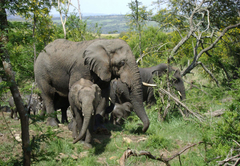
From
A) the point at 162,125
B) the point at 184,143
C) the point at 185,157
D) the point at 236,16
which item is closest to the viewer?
the point at 185,157

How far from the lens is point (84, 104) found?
5.37 meters

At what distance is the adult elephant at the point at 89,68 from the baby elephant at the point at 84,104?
1.50 feet

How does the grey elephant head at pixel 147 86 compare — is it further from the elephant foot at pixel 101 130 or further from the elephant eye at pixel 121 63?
the elephant eye at pixel 121 63

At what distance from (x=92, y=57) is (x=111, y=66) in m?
0.52

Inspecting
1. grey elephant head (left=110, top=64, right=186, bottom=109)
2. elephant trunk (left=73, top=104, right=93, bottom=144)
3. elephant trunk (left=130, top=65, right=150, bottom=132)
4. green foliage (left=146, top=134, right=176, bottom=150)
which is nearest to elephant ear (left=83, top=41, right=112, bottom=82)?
elephant trunk (left=130, top=65, right=150, bottom=132)

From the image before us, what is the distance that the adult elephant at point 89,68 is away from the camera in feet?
20.4

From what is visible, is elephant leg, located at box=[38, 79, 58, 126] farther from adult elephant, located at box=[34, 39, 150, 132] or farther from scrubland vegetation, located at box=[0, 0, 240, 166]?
scrubland vegetation, located at box=[0, 0, 240, 166]

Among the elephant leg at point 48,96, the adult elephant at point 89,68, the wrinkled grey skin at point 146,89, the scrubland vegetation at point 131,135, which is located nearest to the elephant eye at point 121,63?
the adult elephant at point 89,68

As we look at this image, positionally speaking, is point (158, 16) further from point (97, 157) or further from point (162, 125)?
point (97, 157)

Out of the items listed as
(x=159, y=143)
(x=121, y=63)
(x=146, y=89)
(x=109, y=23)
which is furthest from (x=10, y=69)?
Result: (x=109, y=23)

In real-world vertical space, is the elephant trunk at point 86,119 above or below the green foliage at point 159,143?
above

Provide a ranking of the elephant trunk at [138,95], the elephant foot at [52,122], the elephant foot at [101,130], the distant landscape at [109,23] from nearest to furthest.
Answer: the elephant trunk at [138,95], the elephant foot at [101,130], the elephant foot at [52,122], the distant landscape at [109,23]

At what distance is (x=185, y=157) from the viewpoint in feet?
17.1

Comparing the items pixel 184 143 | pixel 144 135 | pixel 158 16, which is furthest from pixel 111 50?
pixel 158 16
